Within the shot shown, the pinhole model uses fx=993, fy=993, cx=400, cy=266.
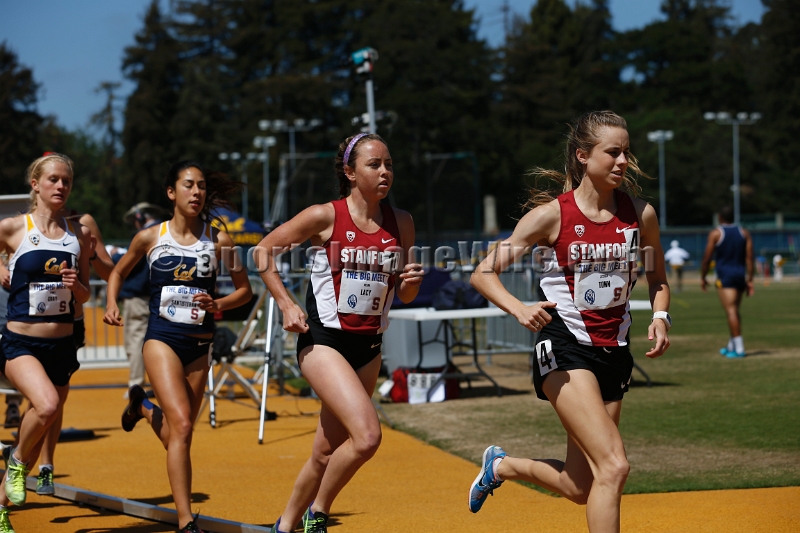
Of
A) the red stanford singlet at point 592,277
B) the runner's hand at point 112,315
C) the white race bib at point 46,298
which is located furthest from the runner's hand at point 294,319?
the white race bib at point 46,298

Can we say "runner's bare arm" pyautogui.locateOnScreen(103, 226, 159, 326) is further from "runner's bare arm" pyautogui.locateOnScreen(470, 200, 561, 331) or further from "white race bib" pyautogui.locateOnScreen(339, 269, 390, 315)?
"runner's bare arm" pyautogui.locateOnScreen(470, 200, 561, 331)

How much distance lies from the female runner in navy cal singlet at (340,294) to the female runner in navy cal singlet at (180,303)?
Answer: 90 cm

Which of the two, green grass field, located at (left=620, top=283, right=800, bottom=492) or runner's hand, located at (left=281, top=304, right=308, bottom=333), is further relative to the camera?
green grass field, located at (left=620, top=283, right=800, bottom=492)

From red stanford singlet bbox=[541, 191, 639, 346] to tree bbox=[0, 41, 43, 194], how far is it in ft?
200

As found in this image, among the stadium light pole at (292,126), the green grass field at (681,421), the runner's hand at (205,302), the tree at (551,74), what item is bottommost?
the green grass field at (681,421)

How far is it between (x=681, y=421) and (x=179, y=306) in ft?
18.2

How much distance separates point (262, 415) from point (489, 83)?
2441 inches

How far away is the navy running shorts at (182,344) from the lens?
18.7 ft

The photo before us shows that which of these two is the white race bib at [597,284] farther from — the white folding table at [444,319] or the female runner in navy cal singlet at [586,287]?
the white folding table at [444,319]

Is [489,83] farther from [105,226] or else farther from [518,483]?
[518,483]

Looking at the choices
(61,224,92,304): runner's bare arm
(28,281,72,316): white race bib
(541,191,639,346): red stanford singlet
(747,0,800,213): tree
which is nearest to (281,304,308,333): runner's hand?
(541,191,639,346): red stanford singlet

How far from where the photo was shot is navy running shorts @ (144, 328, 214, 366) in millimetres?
5688

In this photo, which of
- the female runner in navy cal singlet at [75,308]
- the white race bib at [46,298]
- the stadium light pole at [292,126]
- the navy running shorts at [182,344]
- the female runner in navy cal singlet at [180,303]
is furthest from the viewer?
the stadium light pole at [292,126]

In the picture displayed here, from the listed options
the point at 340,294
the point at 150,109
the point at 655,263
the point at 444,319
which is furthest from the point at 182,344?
the point at 150,109
